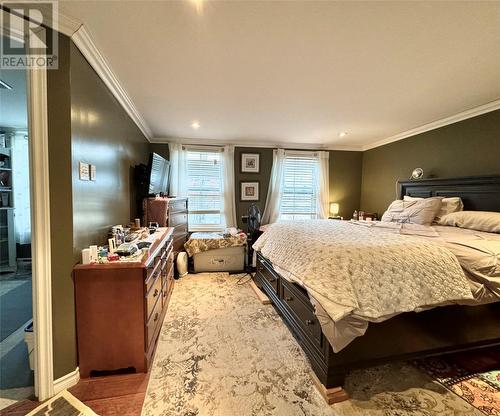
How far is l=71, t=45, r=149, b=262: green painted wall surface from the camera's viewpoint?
163 cm

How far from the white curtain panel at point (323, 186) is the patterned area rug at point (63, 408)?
4710mm

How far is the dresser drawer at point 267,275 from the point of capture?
2.66 m

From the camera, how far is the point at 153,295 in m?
1.99

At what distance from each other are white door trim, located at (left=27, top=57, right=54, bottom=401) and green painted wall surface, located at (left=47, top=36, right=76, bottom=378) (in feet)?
0.12

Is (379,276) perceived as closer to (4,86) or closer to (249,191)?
(249,191)

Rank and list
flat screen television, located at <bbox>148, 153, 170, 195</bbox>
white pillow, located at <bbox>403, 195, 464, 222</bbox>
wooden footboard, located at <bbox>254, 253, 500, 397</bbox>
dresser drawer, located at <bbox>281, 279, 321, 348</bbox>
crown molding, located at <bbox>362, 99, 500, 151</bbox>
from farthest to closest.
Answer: flat screen television, located at <bbox>148, 153, 170, 195</bbox> < white pillow, located at <bbox>403, 195, 464, 222</bbox> < crown molding, located at <bbox>362, 99, 500, 151</bbox> < dresser drawer, located at <bbox>281, 279, 321, 348</bbox> < wooden footboard, located at <bbox>254, 253, 500, 397</bbox>

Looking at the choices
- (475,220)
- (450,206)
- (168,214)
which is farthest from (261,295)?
(450,206)

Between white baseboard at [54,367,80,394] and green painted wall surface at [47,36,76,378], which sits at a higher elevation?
green painted wall surface at [47,36,76,378]

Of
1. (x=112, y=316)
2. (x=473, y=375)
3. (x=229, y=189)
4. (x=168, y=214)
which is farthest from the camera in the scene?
(x=229, y=189)

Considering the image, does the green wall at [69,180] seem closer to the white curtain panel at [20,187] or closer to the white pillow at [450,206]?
the white curtain panel at [20,187]

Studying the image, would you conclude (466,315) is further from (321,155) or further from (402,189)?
(321,155)

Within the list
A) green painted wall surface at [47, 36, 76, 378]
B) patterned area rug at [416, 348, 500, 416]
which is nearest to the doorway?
green painted wall surface at [47, 36, 76, 378]

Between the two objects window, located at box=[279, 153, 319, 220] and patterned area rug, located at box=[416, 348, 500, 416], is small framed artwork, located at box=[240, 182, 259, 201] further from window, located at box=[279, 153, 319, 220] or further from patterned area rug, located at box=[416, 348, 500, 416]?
patterned area rug, located at box=[416, 348, 500, 416]

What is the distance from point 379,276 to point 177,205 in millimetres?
3214
